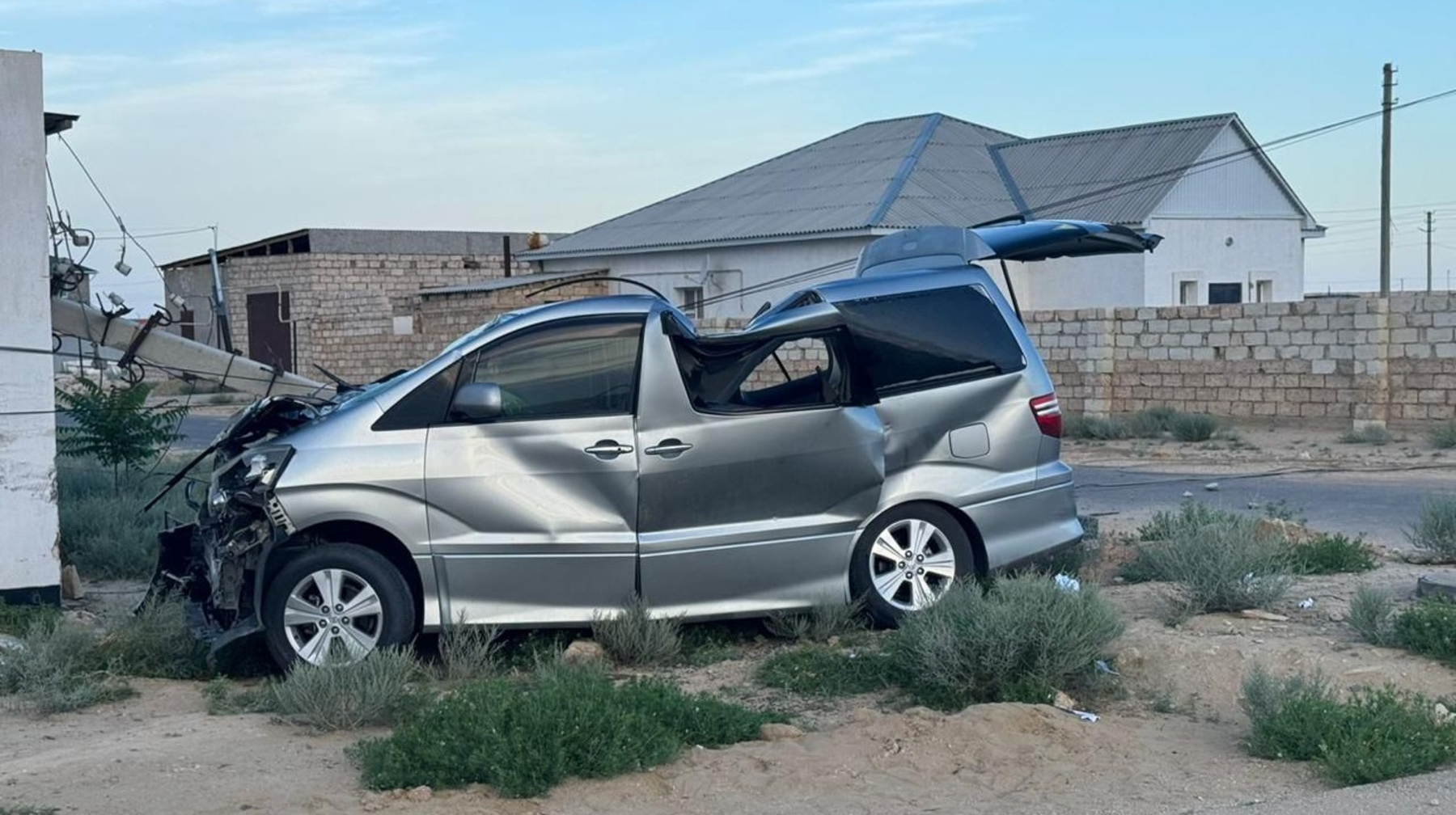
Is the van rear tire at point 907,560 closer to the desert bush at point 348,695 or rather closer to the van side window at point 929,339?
the van side window at point 929,339

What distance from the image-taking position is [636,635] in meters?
8.09

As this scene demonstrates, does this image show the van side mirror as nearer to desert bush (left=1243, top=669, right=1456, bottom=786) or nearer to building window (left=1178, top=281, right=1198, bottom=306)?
desert bush (left=1243, top=669, right=1456, bottom=786)

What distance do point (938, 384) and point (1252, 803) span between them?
11.6ft

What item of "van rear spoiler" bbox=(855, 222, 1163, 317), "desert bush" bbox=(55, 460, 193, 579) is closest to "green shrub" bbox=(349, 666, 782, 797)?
"van rear spoiler" bbox=(855, 222, 1163, 317)

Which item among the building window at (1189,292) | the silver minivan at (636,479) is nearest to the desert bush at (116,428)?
the silver minivan at (636,479)

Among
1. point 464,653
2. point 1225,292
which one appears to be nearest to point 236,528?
point 464,653

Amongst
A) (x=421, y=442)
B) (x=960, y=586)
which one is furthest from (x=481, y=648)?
(x=960, y=586)

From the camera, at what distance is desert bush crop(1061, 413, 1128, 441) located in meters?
24.7

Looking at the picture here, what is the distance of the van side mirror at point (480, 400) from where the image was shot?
8.06m

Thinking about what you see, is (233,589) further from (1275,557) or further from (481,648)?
(1275,557)

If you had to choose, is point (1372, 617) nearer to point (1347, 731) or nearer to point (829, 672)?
point (1347, 731)

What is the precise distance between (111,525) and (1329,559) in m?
8.60

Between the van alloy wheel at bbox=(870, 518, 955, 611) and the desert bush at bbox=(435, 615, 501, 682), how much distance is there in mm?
2081

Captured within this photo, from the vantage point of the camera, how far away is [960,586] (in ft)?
26.2
